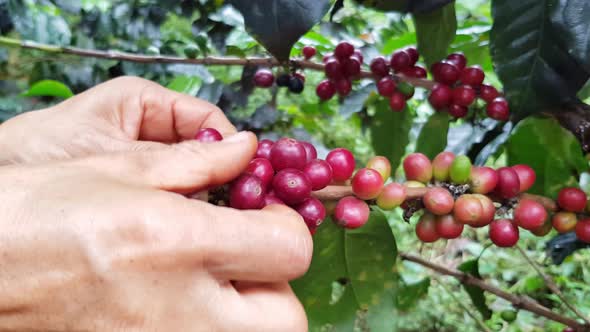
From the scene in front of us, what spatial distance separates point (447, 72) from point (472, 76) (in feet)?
0.21

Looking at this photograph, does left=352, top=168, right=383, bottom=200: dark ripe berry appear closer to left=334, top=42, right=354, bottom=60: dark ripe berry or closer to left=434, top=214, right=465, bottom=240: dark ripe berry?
left=434, top=214, right=465, bottom=240: dark ripe berry

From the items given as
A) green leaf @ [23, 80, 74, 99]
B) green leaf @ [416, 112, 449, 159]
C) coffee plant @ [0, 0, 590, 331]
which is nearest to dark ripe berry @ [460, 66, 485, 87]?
coffee plant @ [0, 0, 590, 331]

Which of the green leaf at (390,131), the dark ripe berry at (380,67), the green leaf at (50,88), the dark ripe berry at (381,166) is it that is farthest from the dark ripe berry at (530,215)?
the green leaf at (50,88)

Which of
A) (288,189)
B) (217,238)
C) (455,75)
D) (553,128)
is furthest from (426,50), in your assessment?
(217,238)

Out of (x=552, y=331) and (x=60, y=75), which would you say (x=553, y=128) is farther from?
(x=60, y=75)

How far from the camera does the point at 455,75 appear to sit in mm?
1085

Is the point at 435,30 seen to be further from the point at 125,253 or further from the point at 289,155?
the point at 125,253

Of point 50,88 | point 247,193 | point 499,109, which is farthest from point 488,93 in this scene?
point 50,88

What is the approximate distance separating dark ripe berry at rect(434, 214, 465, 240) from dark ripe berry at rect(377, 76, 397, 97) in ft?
1.57

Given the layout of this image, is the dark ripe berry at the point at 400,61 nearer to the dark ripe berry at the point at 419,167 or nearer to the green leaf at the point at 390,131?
the green leaf at the point at 390,131

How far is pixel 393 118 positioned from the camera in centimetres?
149

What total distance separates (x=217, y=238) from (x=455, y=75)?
0.77 metres

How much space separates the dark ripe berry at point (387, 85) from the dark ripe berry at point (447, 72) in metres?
0.12

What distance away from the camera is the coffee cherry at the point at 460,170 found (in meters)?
0.78
